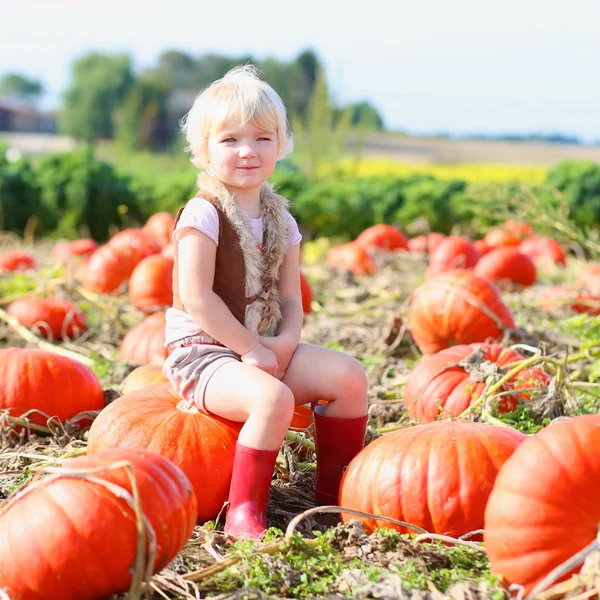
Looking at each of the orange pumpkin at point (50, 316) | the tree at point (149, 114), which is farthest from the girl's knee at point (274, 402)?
the tree at point (149, 114)

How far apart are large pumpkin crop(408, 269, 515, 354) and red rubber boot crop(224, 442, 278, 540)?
8.42 feet

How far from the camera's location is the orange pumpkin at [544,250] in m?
9.63

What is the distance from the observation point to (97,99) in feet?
321

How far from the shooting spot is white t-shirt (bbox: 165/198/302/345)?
3145mm

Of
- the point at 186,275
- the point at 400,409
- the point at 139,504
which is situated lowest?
the point at 400,409

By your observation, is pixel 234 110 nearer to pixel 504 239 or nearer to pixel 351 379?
pixel 351 379

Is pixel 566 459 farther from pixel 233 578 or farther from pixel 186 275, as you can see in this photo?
pixel 186 275

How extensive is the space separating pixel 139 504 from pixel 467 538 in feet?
3.63

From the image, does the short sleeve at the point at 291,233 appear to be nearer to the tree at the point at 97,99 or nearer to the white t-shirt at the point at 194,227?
the white t-shirt at the point at 194,227

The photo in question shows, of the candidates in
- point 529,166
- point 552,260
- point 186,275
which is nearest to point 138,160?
point 529,166

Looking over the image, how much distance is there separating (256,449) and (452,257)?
203 inches

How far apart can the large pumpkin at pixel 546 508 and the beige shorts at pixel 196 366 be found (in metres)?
1.19

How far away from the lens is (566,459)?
2.24 m

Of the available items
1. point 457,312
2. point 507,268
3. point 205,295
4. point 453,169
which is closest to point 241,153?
point 205,295
